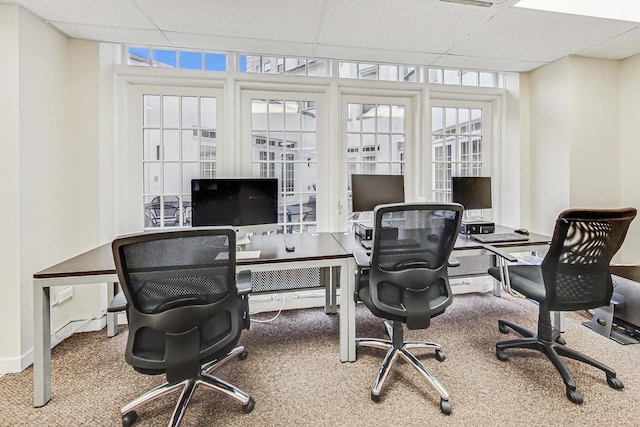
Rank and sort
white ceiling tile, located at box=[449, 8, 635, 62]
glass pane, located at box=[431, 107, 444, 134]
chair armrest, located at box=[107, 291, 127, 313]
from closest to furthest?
1. chair armrest, located at box=[107, 291, 127, 313]
2. white ceiling tile, located at box=[449, 8, 635, 62]
3. glass pane, located at box=[431, 107, 444, 134]

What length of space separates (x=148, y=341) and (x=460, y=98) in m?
3.43

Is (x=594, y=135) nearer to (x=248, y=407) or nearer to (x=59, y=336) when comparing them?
(x=248, y=407)

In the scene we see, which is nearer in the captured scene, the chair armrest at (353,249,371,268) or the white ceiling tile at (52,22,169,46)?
the chair armrest at (353,249,371,268)

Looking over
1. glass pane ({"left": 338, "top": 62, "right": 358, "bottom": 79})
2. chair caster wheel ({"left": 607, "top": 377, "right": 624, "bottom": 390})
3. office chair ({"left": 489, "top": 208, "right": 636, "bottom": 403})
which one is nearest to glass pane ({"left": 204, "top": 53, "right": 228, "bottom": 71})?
glass pane ({"left": 338, "top": 62, "right": 358, "bottom": 79})

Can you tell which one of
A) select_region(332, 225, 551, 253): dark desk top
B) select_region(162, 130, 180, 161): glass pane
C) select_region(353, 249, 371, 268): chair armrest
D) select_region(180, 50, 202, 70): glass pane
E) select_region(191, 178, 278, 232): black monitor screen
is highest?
select_region(180, 50, 202, 70): glass pane

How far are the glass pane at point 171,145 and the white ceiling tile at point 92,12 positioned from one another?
832 millimetres

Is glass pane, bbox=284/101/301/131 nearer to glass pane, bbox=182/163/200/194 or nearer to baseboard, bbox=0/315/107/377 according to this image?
glass pane, bbox=182/163/200/194

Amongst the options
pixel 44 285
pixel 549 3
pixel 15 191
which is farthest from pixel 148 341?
pixel 549 3

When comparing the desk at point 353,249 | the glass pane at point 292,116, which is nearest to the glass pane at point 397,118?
the glass pane at point 292,116

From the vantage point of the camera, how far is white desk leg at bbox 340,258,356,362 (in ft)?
6.73

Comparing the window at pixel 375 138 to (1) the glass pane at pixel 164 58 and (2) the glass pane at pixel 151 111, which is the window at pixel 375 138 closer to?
(1) the glass pane at pixel 164 58

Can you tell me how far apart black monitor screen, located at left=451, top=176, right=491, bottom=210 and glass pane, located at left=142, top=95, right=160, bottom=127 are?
2.70m

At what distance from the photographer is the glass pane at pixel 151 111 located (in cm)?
270

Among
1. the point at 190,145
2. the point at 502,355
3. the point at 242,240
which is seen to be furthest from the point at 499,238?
the point at 190,145
